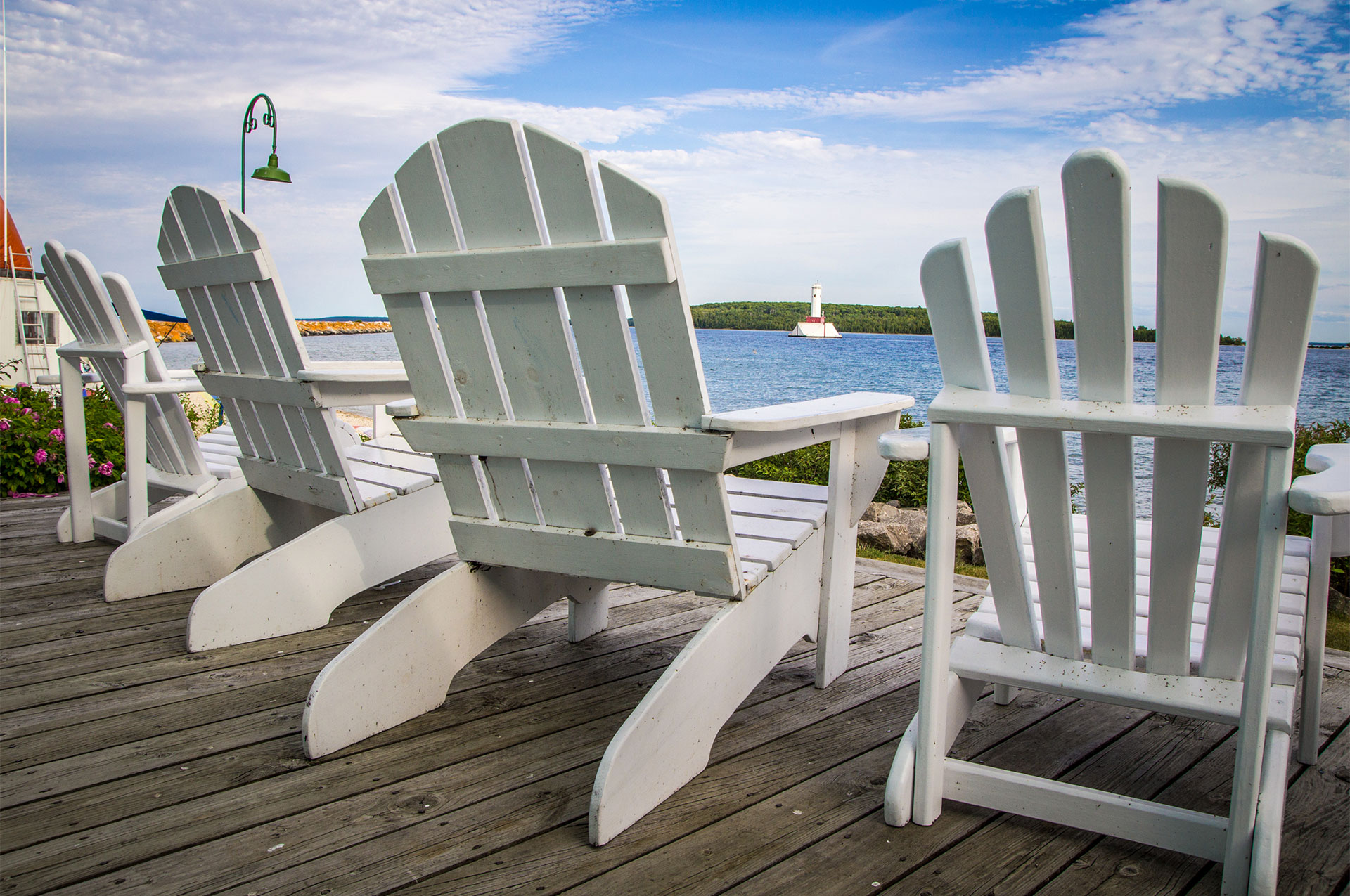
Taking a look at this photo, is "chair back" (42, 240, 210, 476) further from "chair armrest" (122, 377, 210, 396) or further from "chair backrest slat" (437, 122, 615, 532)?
"chair backrest slat" (437, 122, 615, 532)

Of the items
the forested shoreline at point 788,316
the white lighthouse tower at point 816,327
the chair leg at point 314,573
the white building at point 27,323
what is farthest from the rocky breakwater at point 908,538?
the white lighthouse tower at point 816,327

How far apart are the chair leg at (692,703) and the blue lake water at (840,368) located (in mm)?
10363

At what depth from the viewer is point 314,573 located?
2.41m

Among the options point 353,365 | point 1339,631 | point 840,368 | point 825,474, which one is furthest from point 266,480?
point 840,368

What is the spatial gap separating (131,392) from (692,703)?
7.71ft

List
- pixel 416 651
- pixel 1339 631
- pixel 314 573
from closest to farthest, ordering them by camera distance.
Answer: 1. pixel 416 651
2. pixel 314 573
3. pixel 1339 631

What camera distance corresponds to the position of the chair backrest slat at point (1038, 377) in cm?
121

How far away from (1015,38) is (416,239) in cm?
5602

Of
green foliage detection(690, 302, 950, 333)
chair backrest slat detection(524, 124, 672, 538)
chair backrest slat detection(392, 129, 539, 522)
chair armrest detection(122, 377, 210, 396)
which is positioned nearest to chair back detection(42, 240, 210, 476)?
chair armrest detection(122, 377, 210, 396)

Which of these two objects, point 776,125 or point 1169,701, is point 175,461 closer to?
point 1169,701

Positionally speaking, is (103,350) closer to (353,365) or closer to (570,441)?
(353,365)

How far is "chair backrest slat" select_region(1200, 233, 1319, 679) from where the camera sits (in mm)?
1072

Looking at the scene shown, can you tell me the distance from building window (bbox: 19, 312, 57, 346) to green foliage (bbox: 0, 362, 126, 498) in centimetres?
896

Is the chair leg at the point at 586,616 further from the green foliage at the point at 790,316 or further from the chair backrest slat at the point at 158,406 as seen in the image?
the green foliage at the point at 790,316
